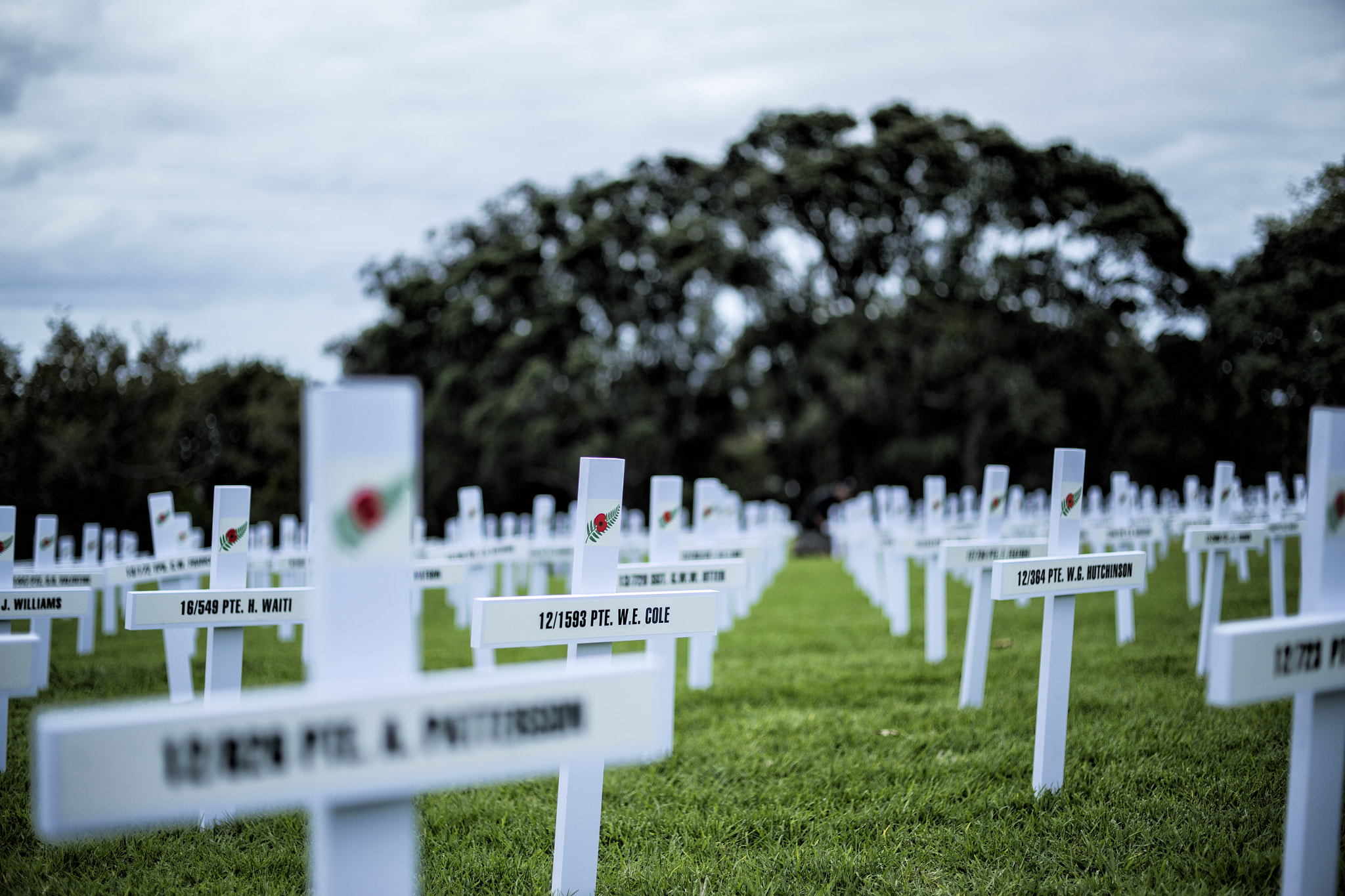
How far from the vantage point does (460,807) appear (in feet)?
14.3

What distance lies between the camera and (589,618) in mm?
3123

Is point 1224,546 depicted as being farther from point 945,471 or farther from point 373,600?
point 945,471

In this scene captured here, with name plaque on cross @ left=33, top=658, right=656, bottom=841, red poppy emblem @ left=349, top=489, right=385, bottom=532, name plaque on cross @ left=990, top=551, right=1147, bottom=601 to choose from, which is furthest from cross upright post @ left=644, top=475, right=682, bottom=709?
red poppy emblem @ left=349, top=489, right=385, bottom=532

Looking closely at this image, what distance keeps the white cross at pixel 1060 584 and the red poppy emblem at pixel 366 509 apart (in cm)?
291

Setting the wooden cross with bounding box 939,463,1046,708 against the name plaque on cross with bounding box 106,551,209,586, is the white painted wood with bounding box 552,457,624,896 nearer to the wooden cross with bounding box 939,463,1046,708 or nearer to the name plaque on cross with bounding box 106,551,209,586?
the wooden cross with bounding box 939,463,1046,708

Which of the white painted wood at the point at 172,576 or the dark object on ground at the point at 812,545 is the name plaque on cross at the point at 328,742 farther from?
the dark object on ground at the point at 812,545

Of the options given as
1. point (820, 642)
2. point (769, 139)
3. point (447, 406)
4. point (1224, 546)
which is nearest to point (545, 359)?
point (447, 406)

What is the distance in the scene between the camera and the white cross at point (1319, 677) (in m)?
2.40

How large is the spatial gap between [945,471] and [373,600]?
3168 centimetres

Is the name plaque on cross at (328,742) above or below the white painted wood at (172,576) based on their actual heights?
above

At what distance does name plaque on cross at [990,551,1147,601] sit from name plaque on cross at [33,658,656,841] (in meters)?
2.38

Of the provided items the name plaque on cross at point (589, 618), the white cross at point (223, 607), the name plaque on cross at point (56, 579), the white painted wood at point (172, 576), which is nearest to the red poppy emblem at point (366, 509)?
the name plaque on cross at point (589, 618)

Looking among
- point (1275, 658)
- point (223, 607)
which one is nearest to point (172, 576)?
point (223, 607)

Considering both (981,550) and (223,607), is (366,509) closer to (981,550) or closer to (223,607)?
(223,607)
